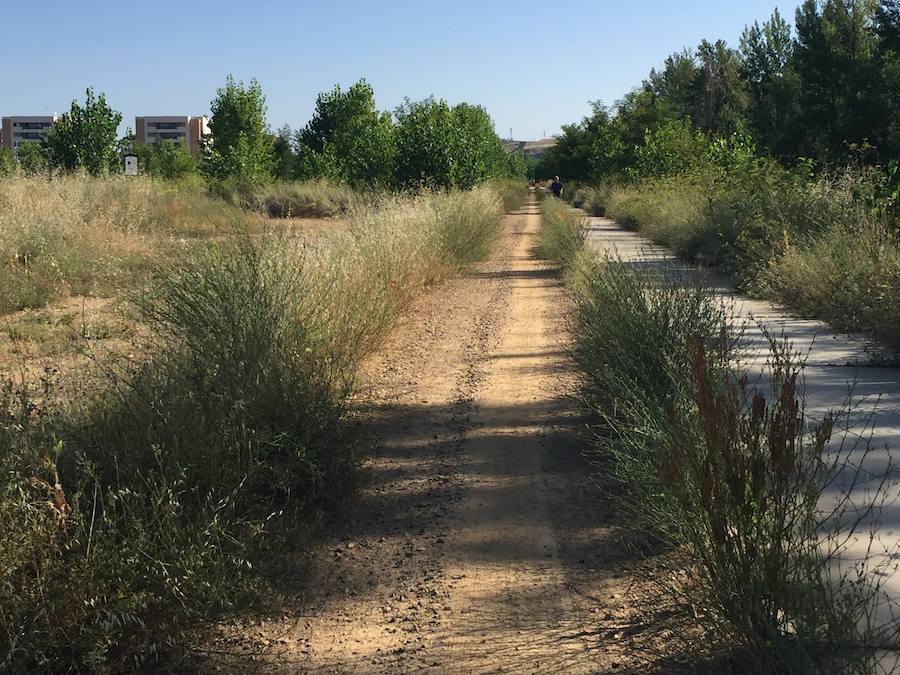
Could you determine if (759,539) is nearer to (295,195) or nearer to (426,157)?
(426,157)

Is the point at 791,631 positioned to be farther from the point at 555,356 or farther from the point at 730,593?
the point at 555,356

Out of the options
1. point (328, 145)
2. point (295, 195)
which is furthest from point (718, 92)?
point (295, 195)

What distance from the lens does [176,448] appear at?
14.4 feet

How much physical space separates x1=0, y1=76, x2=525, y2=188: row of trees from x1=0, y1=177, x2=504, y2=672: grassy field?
19223 millimetres

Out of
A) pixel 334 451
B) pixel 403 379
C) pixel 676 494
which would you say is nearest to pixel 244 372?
pixel 334 451

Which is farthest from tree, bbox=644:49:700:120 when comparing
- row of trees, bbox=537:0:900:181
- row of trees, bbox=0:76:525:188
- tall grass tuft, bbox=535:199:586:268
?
tall grass tuft, bbox=535:199:586:268

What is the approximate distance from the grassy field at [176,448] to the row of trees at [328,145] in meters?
19.2

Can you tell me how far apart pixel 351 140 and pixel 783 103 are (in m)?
26.7

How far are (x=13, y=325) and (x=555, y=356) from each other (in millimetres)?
6653

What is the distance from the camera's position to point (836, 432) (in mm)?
6348

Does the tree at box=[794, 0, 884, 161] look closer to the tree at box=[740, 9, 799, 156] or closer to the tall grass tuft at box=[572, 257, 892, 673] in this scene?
the tree at box=[740, 9, 799, 156]

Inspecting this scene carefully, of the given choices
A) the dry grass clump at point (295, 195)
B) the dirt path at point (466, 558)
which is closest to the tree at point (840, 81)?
the dry grass clump at point (295, 195)

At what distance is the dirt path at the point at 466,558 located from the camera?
407cm

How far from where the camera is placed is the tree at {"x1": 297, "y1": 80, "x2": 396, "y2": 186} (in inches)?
1421
